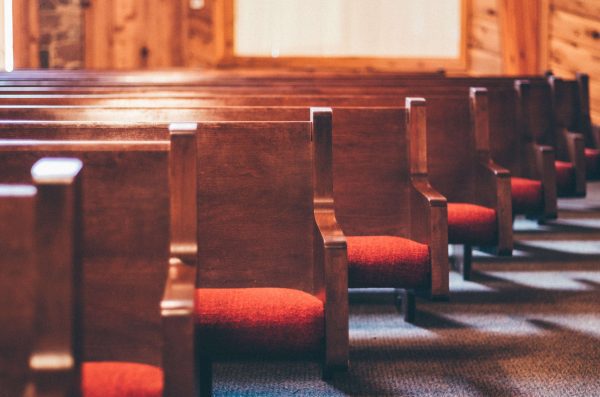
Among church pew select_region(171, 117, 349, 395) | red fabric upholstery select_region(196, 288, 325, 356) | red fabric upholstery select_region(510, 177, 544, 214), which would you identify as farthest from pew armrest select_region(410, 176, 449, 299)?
red fabric upholstery select_region(510, 177, 544, 214)

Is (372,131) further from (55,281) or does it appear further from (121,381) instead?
(55,281)

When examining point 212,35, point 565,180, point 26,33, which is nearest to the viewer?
point 565,180

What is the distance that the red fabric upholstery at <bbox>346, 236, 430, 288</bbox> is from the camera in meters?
2.12

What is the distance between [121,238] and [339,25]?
6.53m

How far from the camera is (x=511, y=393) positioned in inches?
77.9

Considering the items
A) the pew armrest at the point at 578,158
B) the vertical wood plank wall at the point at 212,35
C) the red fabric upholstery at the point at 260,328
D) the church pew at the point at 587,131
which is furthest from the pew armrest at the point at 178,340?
the vertical wood plank wall at the point at 212,35

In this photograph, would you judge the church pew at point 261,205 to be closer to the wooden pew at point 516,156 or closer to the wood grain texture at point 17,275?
the wood grain texture at point 17,275

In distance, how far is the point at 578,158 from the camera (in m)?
3.66

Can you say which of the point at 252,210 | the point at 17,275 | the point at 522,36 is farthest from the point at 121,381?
the point at 522,36

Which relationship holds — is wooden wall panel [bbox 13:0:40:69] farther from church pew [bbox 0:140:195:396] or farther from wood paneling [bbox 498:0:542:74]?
church pew [bbox 0:140:195:396]

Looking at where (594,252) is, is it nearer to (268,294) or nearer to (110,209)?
(268,294)

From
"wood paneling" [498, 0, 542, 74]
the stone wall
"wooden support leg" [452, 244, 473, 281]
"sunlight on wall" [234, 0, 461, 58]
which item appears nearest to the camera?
"wooden support leg" [452, 244, 473, 281]

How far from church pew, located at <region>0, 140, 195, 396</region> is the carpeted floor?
0.56m

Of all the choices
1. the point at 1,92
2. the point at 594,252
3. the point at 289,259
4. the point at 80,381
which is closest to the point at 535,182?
the point at 594,252
